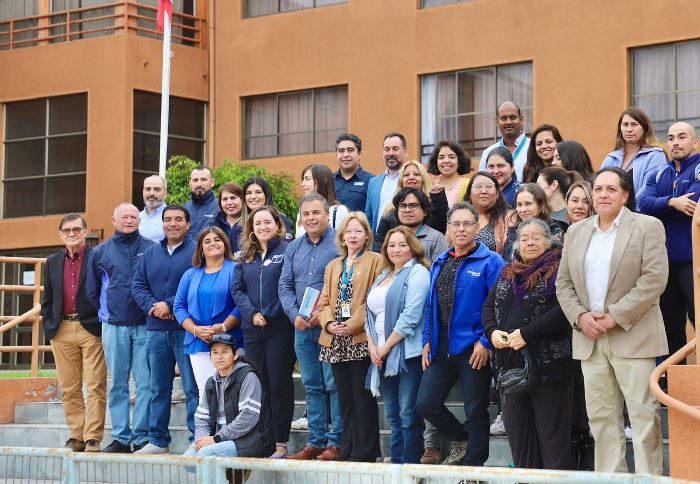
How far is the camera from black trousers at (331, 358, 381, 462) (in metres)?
10.4

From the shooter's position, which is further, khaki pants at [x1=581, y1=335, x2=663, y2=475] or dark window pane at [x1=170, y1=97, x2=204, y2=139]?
dark window pane at [x1=170, y1=97, x2=204, y2=139]

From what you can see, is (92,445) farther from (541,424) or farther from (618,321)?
(618,321)

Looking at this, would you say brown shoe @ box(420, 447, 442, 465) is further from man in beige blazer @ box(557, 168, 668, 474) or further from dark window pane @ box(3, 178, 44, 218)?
dark window pane @ box(3, 178, 44, 218)

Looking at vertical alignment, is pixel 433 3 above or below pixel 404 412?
above

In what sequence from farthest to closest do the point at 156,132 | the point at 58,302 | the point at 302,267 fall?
1. the point at 156,132
2. the point at 58,302
3. the point at 302,267

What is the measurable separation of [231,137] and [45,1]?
5525mm

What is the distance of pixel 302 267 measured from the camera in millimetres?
11266

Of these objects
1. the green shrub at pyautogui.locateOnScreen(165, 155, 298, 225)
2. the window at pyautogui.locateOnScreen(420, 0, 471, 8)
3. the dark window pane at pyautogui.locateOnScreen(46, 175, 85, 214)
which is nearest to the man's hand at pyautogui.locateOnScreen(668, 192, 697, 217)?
the green shrub at pyautogui.locateOnScreen(165, 155, 298, 225)

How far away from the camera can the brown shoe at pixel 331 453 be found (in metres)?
10.6

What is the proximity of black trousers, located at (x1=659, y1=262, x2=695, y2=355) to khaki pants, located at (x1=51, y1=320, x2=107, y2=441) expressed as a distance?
5563 millimetres

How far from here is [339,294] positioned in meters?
10.8

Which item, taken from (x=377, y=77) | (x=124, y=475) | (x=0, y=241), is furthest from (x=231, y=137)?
(x=124, y=475)

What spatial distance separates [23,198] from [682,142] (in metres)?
21.0

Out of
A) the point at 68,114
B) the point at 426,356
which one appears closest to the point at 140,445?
the point at 426,356
